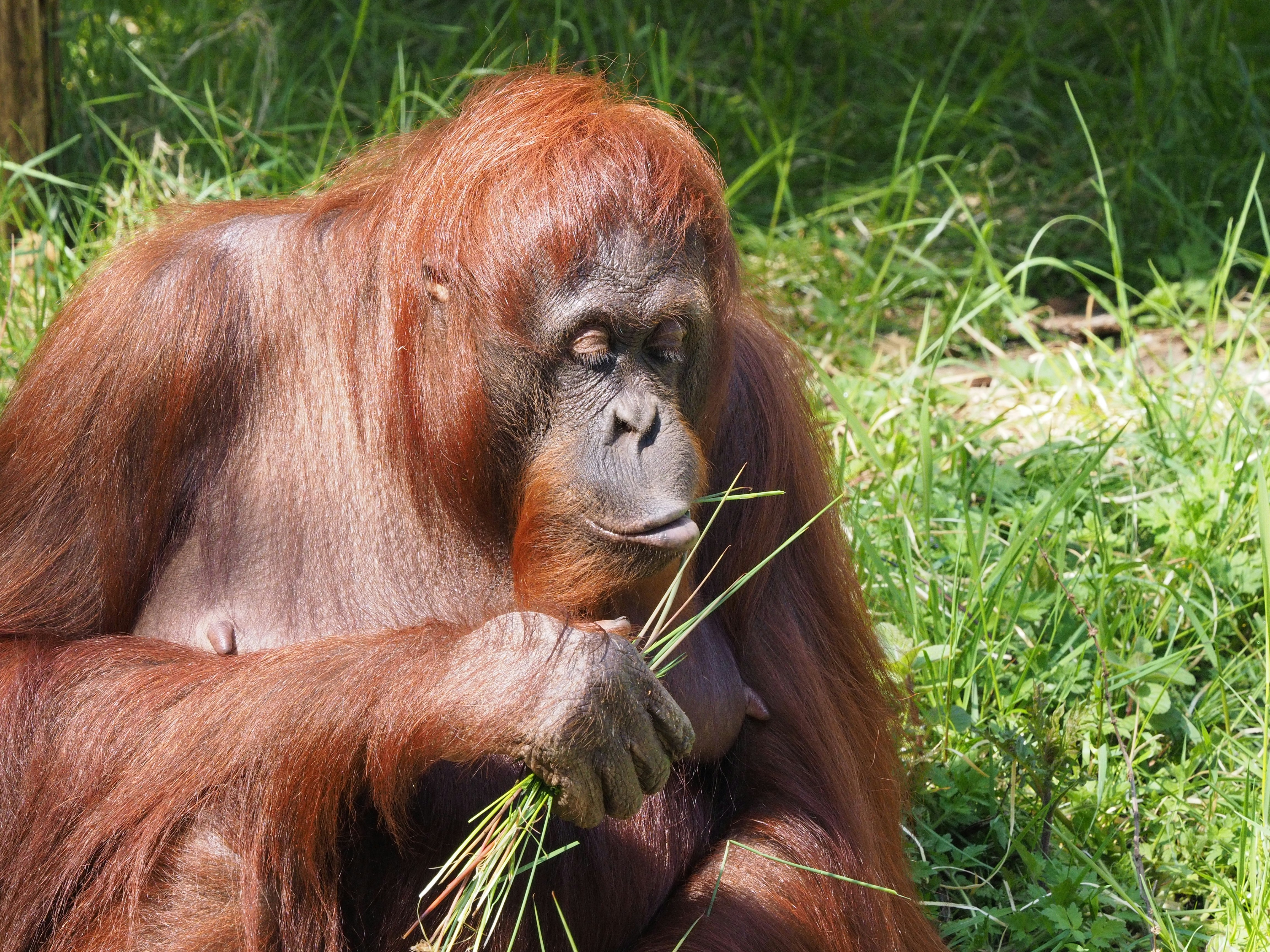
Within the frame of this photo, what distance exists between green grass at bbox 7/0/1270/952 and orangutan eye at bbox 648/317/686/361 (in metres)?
0.70

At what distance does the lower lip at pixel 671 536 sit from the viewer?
217 centimetres

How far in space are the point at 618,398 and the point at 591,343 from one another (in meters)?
0.09

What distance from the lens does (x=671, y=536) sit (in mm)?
2172

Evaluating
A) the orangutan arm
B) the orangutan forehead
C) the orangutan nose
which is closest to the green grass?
the orangutan forehead

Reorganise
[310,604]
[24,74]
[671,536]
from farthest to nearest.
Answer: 1. [24,74]
2. [310,604]
3. [671,536]

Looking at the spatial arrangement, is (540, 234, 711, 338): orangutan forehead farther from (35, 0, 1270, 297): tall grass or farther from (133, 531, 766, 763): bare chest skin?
(35, 0, 1270, 297): tall grass

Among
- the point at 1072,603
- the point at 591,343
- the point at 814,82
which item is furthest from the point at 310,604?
the point at 814,82

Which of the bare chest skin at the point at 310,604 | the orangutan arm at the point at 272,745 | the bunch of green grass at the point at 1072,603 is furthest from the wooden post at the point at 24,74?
the orangutan arm at the point at 272,745

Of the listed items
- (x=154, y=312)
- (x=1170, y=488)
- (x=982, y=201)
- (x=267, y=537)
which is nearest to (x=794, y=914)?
(x=267, y=537)

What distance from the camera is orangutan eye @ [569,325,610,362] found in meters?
2.25

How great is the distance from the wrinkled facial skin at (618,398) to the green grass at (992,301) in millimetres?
677

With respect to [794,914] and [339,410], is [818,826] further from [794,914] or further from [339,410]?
[339,410]

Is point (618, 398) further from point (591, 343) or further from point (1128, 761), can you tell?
point (1128, 761)

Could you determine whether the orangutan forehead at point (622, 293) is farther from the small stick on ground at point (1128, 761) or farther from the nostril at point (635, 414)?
the small stick on ground at point (1128, 761)
